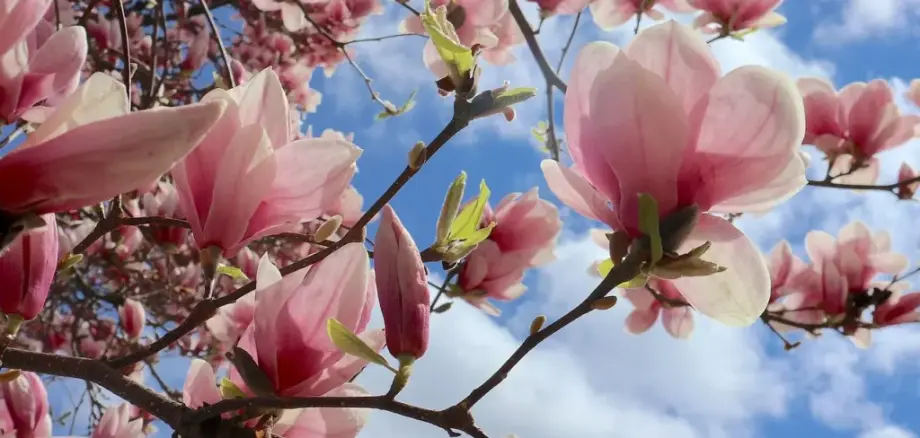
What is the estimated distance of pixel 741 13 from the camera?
1.65 metres

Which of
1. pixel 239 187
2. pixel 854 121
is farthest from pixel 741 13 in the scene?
pixel 239 187

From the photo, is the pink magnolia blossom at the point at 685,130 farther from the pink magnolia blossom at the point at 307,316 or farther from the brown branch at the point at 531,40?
the brown branch at the point at 531,40

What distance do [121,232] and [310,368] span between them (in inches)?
45.9

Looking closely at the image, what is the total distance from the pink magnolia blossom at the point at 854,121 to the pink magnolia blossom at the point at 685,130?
133cm

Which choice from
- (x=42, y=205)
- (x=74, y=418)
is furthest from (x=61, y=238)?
(x=74, y=418)

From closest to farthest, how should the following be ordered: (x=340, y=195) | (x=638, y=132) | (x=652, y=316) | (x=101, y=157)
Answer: (x=101, y=157), (x=638, y=132), (x=340, y=195), (x=652, y=316)

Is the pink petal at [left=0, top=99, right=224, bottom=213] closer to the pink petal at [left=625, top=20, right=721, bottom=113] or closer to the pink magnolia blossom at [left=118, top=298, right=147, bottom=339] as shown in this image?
the pink petal at [left=625, top=20, right=721, bottom=113]

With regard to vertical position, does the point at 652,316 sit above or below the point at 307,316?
below

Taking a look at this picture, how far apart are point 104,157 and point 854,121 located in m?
1.79

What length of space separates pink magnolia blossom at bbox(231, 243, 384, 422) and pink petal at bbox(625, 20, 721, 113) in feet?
0.87

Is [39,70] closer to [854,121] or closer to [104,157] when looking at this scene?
[104,157]

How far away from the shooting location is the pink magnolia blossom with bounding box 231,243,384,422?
584mm

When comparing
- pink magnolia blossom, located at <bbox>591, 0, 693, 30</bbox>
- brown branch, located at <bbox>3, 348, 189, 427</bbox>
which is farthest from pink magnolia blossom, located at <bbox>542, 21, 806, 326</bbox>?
pink magnolia blossom, located at <bbox>591, 0, 693, 30</bbox>

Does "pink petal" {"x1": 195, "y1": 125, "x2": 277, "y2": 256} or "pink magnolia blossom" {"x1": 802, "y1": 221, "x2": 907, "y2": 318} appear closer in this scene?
"pink petal" {"x1": 195, "y1": 125, "x2": 277, "y2": 256}
